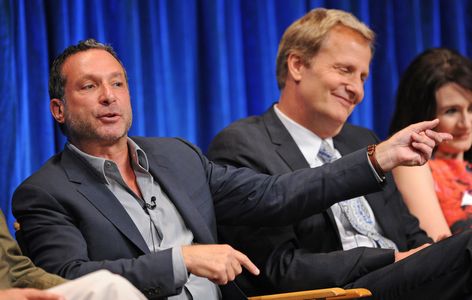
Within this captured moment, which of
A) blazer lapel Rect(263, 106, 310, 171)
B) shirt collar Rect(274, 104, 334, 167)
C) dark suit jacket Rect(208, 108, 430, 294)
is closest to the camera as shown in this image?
dark suit jacket Rect(208, 108, 430, 294)

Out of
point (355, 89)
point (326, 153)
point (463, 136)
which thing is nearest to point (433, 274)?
point (326, 153)

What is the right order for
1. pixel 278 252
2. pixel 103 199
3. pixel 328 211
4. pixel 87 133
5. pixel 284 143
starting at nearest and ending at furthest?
pixel 103 199, pixel 87 133, pixel 278 252, pixel 328 211, pixel 284 143

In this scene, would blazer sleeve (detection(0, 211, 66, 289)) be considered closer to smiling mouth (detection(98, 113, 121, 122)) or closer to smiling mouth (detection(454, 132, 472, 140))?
smiling mouth (detection(98, 113, 121, 122))

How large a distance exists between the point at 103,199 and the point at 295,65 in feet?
3.66

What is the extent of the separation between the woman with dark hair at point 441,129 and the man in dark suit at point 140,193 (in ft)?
2.88

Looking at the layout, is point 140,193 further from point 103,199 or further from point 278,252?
point 278,252

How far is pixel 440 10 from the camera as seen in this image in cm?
443

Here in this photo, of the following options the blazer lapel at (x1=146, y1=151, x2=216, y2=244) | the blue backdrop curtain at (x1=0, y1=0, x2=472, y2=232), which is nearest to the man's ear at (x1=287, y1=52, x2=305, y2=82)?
the blue backdrop curtain at (x1=0, y1=0, x2=472, y2=232)

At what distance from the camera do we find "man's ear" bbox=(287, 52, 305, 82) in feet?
10.5

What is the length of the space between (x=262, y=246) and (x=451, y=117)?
1.19 metres

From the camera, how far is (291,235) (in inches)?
112

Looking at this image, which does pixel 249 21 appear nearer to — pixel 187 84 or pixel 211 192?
pixel 187 84

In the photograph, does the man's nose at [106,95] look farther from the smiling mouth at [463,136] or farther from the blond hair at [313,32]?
the smiling mouth at [463,136]

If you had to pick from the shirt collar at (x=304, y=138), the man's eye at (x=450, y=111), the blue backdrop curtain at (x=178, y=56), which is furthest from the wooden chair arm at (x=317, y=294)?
the man's eye at (x=450, y=111)
